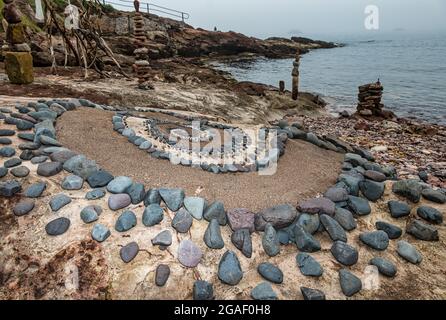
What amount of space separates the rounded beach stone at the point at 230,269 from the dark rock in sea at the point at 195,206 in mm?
459

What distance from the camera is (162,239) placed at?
2.37 meters

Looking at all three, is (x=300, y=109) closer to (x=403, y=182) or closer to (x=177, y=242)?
(x=403, y=182)

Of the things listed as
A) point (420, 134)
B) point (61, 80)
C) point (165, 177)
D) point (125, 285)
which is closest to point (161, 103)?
point (61, 80)

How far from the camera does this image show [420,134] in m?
8.76

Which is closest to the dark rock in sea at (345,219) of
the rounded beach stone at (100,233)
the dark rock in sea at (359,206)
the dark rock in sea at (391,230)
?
the dark rock in sea at (359,206)

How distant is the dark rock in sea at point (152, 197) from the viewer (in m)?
2.70

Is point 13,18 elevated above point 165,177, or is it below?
above

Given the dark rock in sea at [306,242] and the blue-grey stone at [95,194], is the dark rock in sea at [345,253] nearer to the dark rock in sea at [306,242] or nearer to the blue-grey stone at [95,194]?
the dark rock in sea at [306,242]

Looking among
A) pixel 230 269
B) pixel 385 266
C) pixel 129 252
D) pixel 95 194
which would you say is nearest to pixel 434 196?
pixel 385 266

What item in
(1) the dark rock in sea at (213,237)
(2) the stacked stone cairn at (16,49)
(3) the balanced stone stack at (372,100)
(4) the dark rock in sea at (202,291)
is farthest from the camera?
(3) the balanced stone stack at (372,100)

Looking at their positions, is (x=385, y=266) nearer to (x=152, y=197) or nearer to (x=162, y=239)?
(x=162, y=239)

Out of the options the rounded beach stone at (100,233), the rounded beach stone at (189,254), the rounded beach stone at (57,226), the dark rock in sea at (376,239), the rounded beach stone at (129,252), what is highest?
the rounded beach stone at (57,226)

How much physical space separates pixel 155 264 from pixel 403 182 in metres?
2.72

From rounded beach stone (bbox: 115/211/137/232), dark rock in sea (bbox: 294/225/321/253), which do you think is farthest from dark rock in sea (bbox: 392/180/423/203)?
rounded beach stone (bbox: 115/211/137/232)
